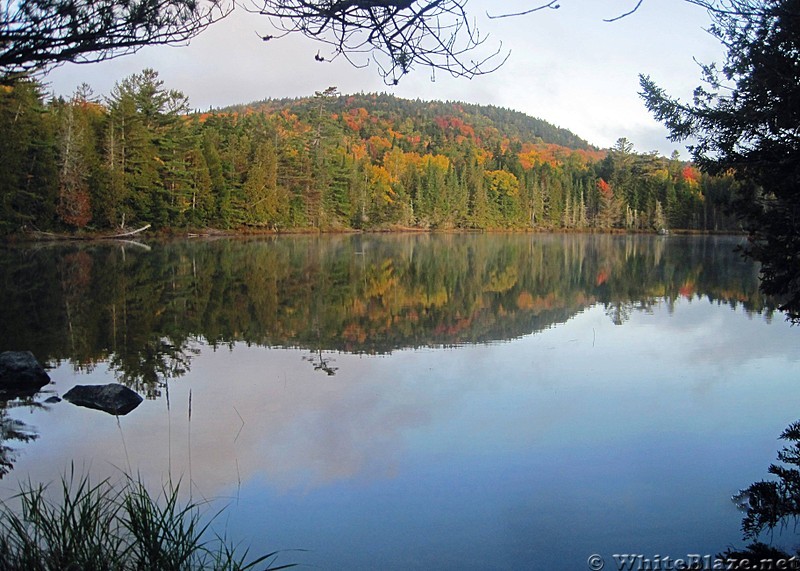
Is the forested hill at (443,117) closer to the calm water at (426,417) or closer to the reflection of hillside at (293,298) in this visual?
the reflection of hillside at (293,298)

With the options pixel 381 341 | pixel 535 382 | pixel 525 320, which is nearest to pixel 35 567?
pixel 535 382

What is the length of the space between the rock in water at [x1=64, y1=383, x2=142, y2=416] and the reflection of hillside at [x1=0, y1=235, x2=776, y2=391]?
0.79 metres

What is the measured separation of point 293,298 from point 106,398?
25.9 feet

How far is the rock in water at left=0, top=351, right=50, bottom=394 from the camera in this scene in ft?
22.9

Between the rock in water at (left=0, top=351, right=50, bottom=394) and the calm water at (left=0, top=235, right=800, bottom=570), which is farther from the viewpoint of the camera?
the rock in water at (left=0, top=351, right=50, bottom=394)

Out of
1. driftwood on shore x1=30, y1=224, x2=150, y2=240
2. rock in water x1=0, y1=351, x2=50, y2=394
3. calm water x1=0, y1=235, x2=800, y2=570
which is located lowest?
calm water x1=0, y1=235, x2=800, y2=570

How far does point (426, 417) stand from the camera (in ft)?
20.5

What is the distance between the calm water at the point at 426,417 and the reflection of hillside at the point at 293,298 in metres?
0.10

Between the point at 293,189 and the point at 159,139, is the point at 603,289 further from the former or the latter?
the point at 293,189

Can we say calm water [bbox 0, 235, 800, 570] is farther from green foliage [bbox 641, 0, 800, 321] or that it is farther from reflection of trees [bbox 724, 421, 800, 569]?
green foliage [bbox 641, 0, 800, 321]

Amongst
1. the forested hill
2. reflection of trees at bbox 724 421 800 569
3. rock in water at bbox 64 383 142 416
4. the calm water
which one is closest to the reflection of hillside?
the calm water

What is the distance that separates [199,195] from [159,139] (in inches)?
168

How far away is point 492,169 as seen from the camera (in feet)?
269

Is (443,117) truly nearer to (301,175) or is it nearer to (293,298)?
(301,175)
